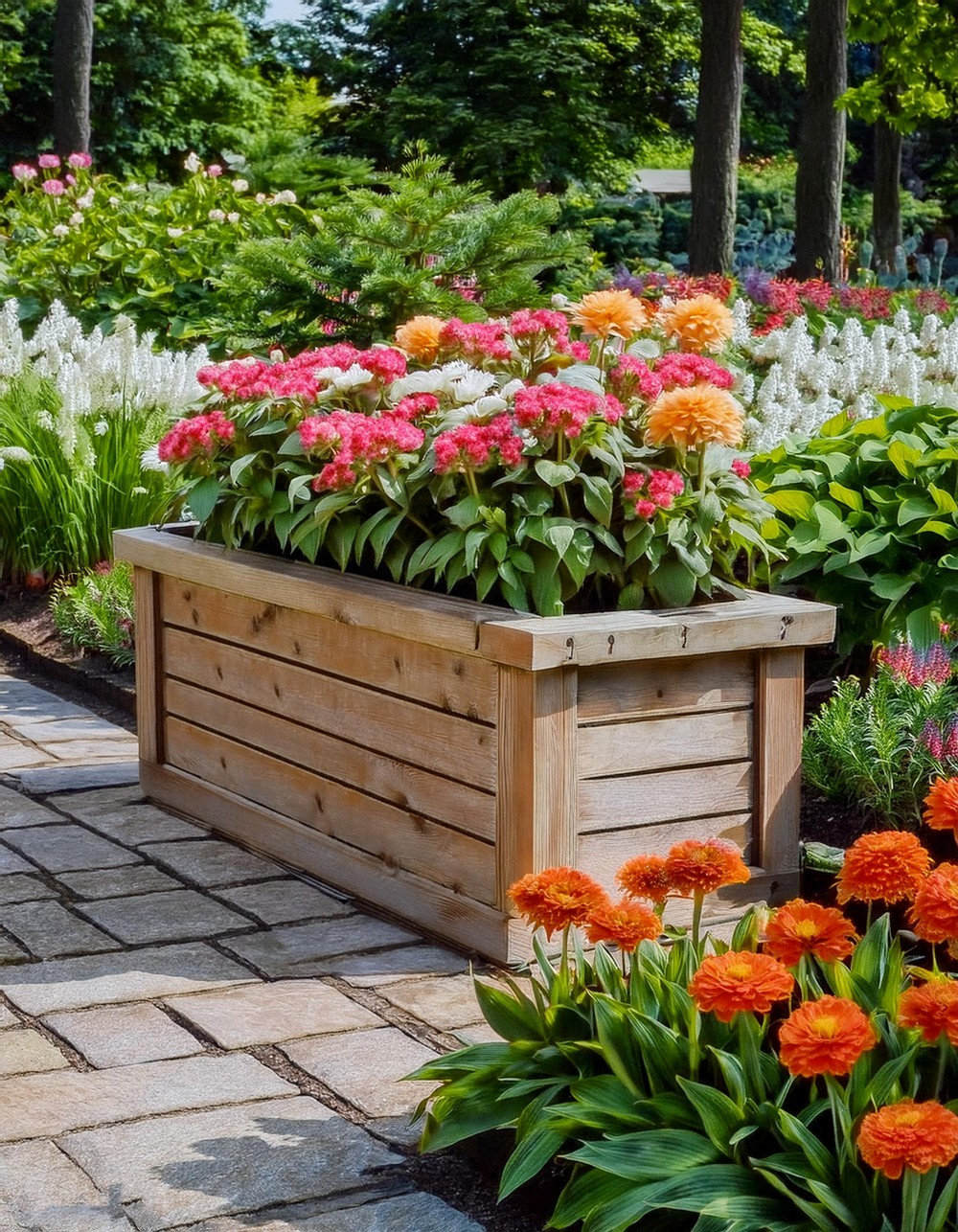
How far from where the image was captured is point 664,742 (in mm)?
3238

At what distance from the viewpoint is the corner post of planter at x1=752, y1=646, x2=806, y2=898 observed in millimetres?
3344

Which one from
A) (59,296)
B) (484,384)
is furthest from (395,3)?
(484,384)

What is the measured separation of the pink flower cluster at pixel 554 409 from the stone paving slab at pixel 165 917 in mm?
1256

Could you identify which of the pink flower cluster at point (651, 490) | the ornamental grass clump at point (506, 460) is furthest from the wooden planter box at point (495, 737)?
the pink flower cluster at point (651, 490)

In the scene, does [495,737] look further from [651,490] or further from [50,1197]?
[50,1197]

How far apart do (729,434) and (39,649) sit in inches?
148

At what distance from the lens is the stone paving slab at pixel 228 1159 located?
2.25 metres

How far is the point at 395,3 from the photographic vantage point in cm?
2412

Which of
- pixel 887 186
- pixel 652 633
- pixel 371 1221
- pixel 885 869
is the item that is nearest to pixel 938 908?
pixel 885 869

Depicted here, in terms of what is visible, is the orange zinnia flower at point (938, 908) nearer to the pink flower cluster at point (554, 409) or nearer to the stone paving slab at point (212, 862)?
the pink flower cluster at point (554, 409)

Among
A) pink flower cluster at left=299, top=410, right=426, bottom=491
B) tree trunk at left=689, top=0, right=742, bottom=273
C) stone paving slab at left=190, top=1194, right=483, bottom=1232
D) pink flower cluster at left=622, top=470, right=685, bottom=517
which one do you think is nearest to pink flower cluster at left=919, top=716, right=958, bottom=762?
pink flower cluster at left=622, top=470, right=685, bottom=517

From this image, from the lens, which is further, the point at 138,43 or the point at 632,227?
the point at 138,43

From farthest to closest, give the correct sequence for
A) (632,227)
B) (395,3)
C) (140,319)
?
(395,3) → (632,227) → (140,319)

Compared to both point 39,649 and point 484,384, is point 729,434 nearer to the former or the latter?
point 484,384
